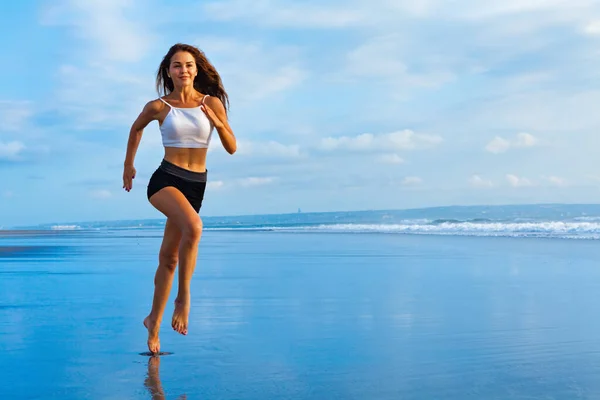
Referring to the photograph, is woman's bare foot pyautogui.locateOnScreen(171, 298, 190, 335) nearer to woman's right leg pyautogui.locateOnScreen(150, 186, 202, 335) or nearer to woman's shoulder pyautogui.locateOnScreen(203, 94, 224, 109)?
woman's right leg pyautogui.locateOnScreen(150, 186, 202, 335)

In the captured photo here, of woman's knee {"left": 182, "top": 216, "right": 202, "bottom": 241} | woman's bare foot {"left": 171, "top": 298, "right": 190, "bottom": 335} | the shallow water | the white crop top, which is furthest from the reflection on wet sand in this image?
the white crop top

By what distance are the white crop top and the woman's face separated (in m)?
0.18

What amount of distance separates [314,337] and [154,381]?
143cm

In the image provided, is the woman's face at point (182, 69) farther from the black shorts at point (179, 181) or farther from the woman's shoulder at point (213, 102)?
the black shorts at point (179, 181)

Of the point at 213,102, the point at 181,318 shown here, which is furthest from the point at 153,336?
the point at 213,102

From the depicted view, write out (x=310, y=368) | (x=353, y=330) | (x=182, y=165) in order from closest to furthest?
(x=310, y=368)
(x=182, y=165)
(x=353, y=330)

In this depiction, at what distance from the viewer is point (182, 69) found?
4617 mm

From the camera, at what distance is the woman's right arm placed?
4.56 m

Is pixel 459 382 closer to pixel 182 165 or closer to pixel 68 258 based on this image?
pixel 182 165

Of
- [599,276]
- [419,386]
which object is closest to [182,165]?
[419,386]

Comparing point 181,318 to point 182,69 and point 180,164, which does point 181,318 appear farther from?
point 182,69

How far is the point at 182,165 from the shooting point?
4.54 m

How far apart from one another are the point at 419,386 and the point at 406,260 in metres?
8.52

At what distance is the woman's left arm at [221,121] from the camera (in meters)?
4.55
